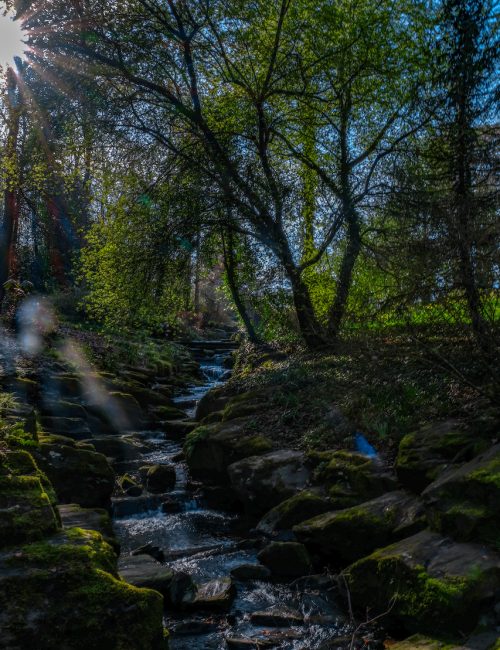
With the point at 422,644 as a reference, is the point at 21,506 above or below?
above

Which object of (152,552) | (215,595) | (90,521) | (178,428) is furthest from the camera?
(178,428)

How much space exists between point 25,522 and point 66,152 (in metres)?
10.2

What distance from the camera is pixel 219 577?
5715 millimetres

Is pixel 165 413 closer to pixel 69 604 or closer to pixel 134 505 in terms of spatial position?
pixel 134 505

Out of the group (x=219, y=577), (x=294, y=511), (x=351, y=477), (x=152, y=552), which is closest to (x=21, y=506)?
(x=219, y=577)

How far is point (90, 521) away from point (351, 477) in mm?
3292

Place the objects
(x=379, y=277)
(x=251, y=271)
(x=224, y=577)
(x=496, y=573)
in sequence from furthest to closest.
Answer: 1. (x=251, y=271)
2. (x=379, y=277)
3. (x=224, y=577)
4. (x=496, y=573)

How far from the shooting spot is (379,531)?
569 centimetres

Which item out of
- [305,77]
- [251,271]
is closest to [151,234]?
[251,271]

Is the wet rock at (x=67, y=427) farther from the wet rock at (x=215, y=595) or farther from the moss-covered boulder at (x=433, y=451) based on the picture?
the moss-covered boulder at (x=433, y=451)

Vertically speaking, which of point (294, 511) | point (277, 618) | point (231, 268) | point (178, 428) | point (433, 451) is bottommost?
point (277, 618)

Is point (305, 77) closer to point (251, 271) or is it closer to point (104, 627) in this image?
point (251, 271)

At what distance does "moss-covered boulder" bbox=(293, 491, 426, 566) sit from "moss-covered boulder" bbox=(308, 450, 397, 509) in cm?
31

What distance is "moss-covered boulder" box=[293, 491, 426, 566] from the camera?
220 inches
